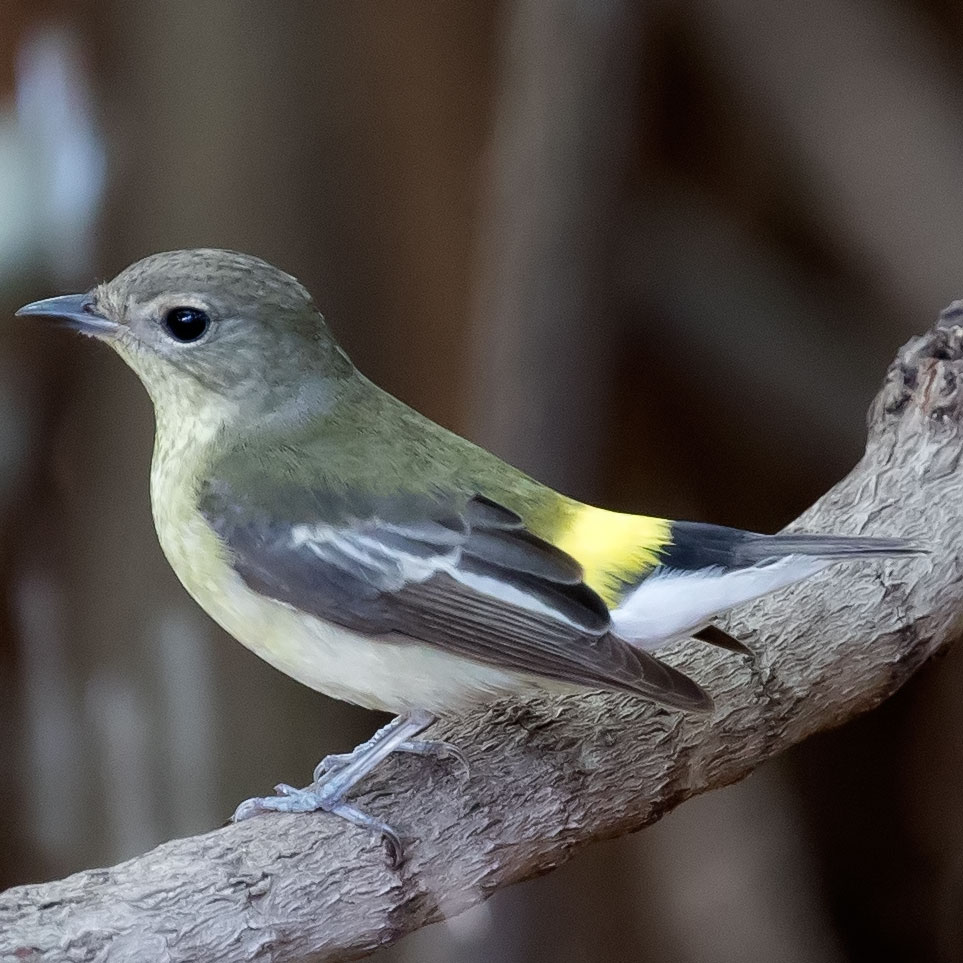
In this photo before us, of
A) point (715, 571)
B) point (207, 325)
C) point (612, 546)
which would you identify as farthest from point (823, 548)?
point (207, 325)

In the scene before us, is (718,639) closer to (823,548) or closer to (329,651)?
(823,548)

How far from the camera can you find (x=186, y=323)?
175 cm

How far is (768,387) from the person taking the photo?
10.1 ft

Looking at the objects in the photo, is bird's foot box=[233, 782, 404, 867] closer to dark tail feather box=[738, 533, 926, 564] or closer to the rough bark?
the rough bark

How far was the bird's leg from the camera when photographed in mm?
1631

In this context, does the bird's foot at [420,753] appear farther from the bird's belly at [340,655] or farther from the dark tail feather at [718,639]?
the dark tail feather at [718,639]

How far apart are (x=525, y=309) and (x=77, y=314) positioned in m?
1.11

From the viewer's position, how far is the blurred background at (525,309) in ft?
8.80

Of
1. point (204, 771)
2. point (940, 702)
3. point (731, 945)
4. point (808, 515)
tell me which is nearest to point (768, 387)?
point (940, 702)

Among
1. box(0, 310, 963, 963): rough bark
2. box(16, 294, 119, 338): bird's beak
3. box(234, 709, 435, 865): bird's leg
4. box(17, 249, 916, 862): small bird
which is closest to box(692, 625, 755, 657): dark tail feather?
box(17, 249, 916, 862): small bird

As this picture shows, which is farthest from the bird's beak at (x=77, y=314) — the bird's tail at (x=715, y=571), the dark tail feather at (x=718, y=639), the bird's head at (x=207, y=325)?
the dark tail feather at (x=718, y=639)

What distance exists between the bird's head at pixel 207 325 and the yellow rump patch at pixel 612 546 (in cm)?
42

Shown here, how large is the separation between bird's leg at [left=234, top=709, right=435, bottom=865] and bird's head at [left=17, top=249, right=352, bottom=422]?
0.48m

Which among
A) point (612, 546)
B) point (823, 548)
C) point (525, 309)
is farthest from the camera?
point (525, 309)
